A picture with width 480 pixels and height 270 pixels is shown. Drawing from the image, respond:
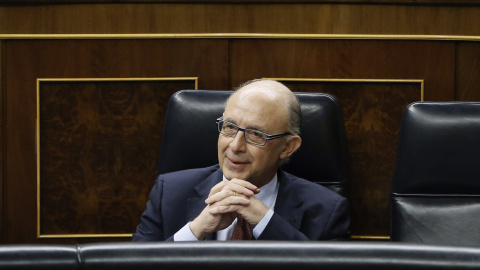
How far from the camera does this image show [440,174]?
A: 1147 mm

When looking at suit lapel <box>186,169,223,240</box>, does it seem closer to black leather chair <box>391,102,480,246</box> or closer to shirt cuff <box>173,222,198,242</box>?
shirt cuff <box>173,222,198,242</box>

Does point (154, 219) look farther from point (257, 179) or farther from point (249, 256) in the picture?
point (249, 256)

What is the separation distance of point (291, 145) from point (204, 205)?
18 cm

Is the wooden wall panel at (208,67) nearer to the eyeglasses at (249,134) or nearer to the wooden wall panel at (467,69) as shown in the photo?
the wooden wall panel at (467,69)

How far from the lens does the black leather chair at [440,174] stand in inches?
45.0

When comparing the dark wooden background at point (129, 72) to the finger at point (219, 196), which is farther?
the dark wooden background at point (129, 72)

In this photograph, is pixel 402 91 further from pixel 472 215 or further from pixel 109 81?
pixel 109 81

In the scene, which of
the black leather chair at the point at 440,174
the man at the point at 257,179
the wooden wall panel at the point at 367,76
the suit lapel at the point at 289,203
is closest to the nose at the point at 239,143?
the man at the point at 257,179

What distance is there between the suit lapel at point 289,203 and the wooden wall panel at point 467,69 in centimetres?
70

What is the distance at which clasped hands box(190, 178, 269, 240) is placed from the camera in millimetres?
1031

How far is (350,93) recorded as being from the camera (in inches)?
65.8

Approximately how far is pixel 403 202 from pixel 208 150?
0.35 metres

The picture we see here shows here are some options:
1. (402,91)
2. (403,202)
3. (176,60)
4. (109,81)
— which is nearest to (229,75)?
(176,60)

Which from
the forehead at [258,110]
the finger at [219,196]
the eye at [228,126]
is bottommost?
the finger at [219,196]
